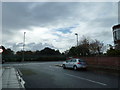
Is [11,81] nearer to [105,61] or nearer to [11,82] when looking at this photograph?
[11,82]

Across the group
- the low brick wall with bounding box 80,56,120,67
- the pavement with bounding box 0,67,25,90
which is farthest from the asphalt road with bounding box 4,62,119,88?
the low brick wall with bounding box 80,56,120,67

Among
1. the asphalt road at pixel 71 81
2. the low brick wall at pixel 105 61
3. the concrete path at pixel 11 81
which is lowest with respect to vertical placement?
the asphalt road at pixel 71 81

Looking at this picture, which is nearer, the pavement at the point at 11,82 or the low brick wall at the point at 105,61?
the pavement at the point at 11,82

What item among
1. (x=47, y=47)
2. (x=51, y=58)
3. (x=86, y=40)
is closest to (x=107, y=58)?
(x=86, y=40)

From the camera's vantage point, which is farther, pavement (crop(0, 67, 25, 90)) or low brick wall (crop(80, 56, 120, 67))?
low brick wall (crop(80, 56, 120, 67))

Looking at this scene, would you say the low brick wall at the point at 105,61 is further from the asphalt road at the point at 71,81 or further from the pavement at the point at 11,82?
the pavement at the point at 11,82

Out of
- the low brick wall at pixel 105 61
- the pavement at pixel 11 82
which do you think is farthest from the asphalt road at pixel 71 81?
the low brick wall at pixel 105 61

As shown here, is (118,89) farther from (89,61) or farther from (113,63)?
(89,61)

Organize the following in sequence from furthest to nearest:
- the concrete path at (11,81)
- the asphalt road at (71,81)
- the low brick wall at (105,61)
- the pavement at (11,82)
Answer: the low brick wall at (105,61)
the asphalt road at (71,81)
the concrete path at (11,81)
the pavement at (11,82)

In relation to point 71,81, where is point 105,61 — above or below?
above

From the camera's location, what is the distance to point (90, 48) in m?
40.2

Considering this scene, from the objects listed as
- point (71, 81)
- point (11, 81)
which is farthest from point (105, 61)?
point (11, 81)

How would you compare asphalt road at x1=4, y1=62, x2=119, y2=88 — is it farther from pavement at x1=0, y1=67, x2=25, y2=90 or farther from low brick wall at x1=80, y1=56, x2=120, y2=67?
A: low brick wall at x1=80, y1=56, x2=120, y2=67

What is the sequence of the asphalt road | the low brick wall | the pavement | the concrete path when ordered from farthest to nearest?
1. the low brick wall
2. the asphalt road
3. the concrete path
4. the pavement
